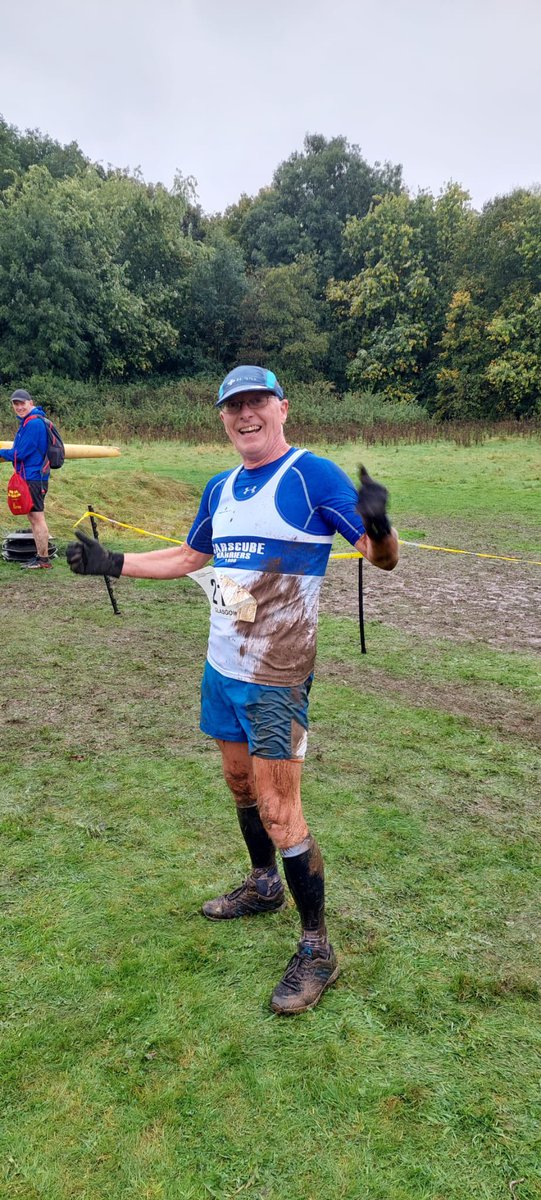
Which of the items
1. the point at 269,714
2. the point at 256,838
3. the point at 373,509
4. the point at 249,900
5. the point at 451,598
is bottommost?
the point at 451,598

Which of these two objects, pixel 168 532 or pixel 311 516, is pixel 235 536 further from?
pixel 168 532

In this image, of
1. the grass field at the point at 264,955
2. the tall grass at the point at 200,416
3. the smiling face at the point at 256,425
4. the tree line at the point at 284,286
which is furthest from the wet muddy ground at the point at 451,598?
the tree line at the point at 284,286

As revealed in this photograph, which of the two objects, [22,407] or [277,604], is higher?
[22,407]

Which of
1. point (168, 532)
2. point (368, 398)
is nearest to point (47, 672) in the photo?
point (168, 532)

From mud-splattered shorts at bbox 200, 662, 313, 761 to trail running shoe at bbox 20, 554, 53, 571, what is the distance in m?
7.98

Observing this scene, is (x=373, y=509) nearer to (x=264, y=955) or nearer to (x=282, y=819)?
(x=282, y=819)

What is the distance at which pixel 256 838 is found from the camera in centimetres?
316

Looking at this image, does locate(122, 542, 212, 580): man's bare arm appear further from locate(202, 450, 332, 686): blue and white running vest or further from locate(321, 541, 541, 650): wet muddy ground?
locate(321, 541, 541, 650): wet muddy ground

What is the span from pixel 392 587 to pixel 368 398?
31.2 meters

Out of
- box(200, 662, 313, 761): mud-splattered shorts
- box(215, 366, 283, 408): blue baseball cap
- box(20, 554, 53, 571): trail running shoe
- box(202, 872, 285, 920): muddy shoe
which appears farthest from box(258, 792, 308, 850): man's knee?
box(20, 554, 53, 571): trail running shoe

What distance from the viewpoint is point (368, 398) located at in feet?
126

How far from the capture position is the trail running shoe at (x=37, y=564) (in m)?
10.1

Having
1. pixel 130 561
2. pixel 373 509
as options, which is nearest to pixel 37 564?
pixel 130 561

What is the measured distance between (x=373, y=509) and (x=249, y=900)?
2007mm
